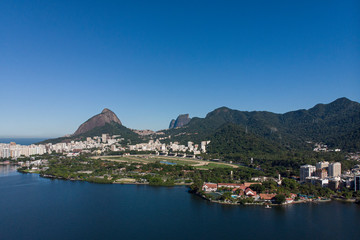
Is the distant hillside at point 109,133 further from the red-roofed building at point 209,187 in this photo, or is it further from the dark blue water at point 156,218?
the dark blue water at point 156,218

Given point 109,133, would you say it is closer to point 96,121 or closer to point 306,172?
point 96,121

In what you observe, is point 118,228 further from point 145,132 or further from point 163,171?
point 145,132

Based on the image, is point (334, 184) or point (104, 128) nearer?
point (334, 184)

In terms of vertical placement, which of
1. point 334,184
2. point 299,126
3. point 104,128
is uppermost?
point 299,126

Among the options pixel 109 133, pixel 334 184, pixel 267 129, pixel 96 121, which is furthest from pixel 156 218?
pixel 96 121

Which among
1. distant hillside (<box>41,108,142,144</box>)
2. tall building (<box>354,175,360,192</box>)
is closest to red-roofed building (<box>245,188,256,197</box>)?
tall building (<box>354,175,360,192</box>)

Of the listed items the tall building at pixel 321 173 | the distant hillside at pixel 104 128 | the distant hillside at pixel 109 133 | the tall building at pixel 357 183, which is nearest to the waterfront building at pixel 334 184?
the tall building at pixel 357 183
